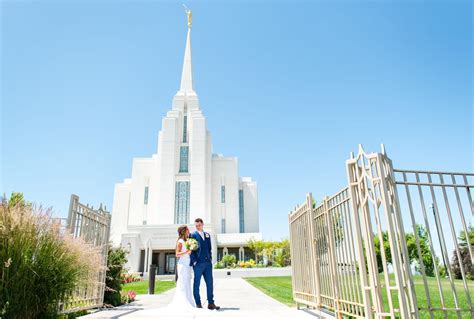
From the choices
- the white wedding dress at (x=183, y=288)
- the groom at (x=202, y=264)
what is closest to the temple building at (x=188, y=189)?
the white wedding dress at (x=183, y=288)

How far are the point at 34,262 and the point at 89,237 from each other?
6.24 ft

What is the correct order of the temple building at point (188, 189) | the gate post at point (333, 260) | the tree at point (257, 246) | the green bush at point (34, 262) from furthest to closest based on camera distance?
the temple building at point (188, 189)
the tree at point (257, 246)
the gate post at point (333, 260)
the green bush at point (34, 262)

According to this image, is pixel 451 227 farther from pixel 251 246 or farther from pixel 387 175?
pixel 251 246

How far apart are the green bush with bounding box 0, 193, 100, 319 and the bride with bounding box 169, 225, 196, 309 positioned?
7.34 ft

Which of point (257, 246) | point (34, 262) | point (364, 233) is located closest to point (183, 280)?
point (34, 262)

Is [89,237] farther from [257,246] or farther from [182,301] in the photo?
[257,246]

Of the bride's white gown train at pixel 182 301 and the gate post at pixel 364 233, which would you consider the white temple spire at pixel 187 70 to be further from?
the gate post at pixel 364 233

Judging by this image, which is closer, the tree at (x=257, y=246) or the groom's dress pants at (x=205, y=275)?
the groom's dress pants at (x=205, y=275)

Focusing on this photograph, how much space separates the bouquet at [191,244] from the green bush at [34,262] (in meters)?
2.21

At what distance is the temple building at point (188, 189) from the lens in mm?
42188

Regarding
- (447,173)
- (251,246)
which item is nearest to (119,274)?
(447,173)

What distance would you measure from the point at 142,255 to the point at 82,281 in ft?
114

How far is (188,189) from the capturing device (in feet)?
145

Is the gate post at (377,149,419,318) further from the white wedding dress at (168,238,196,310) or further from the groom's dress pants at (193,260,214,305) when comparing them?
the white wedding dress at (168,238,196,310)
